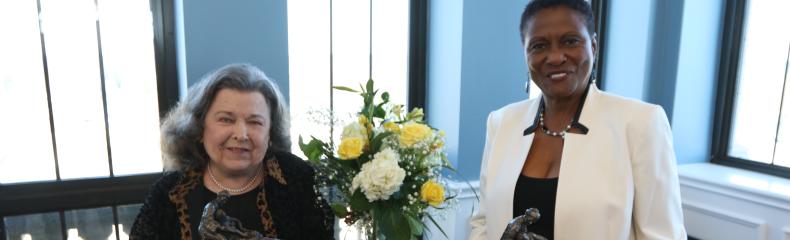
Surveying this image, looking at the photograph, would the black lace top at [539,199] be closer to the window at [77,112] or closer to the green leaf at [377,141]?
the green leaf at [377,141]

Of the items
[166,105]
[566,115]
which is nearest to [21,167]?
[166,105]

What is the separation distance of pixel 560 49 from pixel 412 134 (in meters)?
0.35

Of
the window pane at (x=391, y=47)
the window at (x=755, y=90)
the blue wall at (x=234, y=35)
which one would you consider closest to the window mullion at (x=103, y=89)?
the blue wall at (x=234, y=35)

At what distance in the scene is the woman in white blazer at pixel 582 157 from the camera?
82 centimetres

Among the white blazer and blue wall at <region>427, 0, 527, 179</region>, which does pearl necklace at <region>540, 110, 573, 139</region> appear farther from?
blue wall at <region>427, 0, 527, 179</region>

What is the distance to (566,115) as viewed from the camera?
3.14ft

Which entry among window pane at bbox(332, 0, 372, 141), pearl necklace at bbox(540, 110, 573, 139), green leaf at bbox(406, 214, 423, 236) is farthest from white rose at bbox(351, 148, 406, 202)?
window pane at bbox(332, 0, 372, 141)

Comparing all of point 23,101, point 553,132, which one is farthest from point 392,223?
point 23,101

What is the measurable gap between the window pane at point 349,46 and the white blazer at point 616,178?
116 centimetres

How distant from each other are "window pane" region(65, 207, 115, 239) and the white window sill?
242cm

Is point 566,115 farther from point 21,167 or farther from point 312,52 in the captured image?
point 21,167

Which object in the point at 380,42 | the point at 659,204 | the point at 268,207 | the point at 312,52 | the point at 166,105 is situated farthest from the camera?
the point at 380,42

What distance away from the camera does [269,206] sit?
42.8 inches

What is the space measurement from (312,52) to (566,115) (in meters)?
1.22
